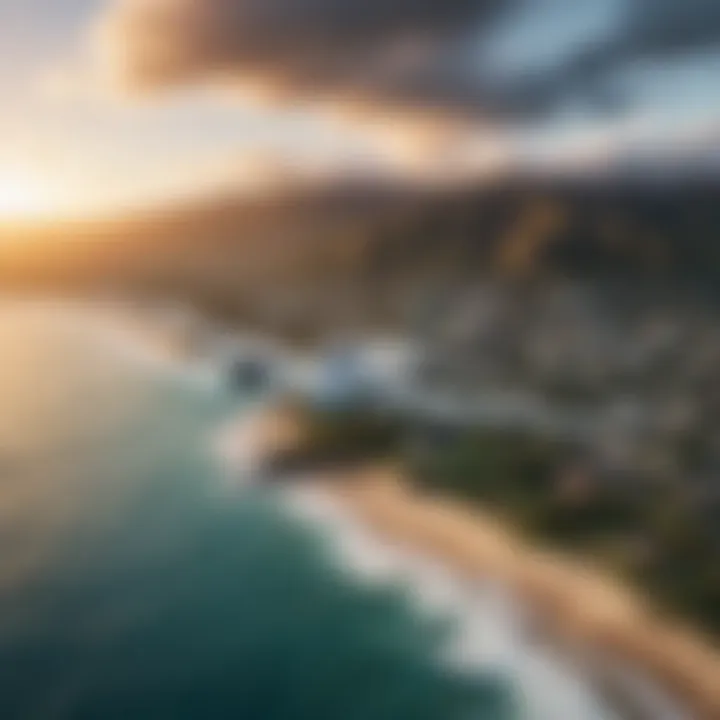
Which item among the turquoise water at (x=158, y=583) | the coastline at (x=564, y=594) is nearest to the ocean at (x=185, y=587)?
the turquoise water at (x=158, y=583)

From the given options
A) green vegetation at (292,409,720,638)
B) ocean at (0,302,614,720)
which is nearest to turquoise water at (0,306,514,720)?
ocean at (0,302,614,720)

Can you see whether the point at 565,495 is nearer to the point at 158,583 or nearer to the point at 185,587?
the point at 185,587

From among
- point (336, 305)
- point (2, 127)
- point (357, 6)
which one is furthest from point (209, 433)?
point (357, 6)

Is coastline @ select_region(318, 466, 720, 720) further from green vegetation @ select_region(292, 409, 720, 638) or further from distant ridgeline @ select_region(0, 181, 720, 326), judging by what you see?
distant ridgeline @ select_region(0, 181, 720, 326)

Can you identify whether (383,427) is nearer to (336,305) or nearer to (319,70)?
(336,305)

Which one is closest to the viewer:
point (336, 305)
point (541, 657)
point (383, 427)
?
point (541, 657)

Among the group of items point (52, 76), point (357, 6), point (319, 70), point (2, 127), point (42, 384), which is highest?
point (357, 6)
